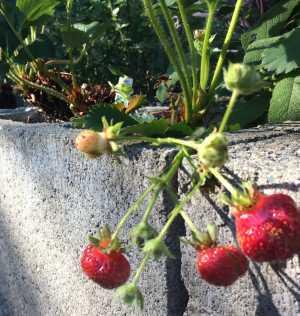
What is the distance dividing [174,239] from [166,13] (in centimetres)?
32

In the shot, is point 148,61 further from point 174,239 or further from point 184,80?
point 174,239

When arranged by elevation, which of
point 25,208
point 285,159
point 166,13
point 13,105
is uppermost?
point 166,13

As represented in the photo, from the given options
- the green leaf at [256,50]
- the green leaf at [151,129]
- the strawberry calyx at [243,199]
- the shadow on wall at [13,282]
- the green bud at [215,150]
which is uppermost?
the green bud at [215,150]

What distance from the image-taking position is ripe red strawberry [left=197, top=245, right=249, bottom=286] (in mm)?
700

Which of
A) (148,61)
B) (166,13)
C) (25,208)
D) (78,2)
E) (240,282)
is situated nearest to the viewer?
(240,282)

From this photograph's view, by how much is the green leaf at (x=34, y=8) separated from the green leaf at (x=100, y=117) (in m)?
0.45

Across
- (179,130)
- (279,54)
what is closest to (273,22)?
(279,54)

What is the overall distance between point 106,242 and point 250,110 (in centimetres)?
54

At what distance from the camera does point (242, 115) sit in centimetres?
121

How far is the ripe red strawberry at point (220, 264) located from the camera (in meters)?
0.70

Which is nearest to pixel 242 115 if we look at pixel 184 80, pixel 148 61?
pixel 184 80

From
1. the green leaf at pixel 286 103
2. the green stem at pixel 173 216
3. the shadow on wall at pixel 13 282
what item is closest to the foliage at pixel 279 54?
the green leaf at pixel 286 103

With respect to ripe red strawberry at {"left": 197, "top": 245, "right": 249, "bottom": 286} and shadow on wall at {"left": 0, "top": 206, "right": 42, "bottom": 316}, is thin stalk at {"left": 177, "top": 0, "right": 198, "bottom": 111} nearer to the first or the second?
ripe red strawberry at {"left": 197, "top": 245, "right": 249, "bottom": 286}

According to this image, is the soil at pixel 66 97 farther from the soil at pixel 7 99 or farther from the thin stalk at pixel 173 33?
the soil at pixel 7 99
